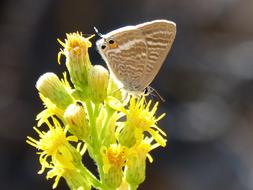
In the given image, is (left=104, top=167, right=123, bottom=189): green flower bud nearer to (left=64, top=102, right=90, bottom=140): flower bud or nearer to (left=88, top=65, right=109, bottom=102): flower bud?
(left=64, top=102, right=90, bottom=140): flower bud

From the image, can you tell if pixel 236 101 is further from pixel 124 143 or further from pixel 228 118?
pixel 124 143

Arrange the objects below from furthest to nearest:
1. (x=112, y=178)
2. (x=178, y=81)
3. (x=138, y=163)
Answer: (x=178, y=81), (x=138, y=163), (x=112, y=178)

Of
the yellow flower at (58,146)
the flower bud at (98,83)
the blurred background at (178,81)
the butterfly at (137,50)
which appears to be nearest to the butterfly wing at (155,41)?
the butterfly at (137,50)

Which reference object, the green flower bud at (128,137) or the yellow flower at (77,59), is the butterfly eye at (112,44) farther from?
the green flower bud at (128,137)

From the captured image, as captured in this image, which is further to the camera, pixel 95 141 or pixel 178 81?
pixel 178 81

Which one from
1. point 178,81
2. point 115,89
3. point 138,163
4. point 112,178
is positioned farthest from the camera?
point 178,81

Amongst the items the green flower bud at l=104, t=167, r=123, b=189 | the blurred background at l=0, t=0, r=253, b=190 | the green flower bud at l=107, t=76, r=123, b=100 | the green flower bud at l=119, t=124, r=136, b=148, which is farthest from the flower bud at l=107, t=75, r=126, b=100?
the blurred background at l=0, t=0, r=253, b=190

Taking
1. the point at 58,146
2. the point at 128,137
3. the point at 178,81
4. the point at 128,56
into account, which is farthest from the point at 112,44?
the point at 178,81

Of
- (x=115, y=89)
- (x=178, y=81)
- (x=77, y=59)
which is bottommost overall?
(x=178, y=81)

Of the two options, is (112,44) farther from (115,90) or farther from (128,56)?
(115,90)
